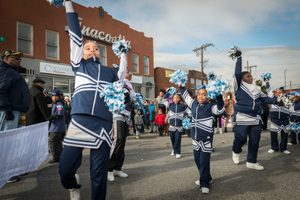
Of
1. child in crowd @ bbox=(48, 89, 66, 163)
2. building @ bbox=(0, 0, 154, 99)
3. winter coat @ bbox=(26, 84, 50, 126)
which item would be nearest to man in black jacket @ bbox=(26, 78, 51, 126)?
winter coat @ bbox=(26, 84, 50, 126)

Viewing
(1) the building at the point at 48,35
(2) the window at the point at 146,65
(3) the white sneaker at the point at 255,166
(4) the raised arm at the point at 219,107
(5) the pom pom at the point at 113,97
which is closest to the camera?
(5) the pom pom at the point at 113,97

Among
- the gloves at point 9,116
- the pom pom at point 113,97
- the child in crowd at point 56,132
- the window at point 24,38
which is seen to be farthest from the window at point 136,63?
the pom pom at point 113,97

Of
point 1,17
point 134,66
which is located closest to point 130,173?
point 1,17

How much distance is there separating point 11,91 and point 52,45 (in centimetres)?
1154

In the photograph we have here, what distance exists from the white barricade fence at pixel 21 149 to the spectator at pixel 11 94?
1.26ft

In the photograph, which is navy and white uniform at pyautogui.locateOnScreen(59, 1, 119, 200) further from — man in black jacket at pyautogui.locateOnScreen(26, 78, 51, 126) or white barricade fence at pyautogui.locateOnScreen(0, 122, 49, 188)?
man in black jacket at pyautogui.locateOnScreen(26, 78, 51, 126)

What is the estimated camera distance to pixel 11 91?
13.3 feet

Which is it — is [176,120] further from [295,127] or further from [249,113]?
[295,127]

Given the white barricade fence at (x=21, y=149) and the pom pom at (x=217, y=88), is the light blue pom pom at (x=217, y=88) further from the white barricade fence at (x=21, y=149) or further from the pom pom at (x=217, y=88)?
the white barricade fence at (x=21, y=149)

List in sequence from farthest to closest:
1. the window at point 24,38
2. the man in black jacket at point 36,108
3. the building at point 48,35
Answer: the window at point 24,38
the building at point 48,35
the man in black jacket at point 36,108

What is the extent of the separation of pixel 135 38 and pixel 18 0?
10.7 m

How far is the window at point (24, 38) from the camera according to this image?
12641 millimetres

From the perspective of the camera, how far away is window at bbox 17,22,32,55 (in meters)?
12.6

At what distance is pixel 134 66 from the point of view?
21.0 meters
